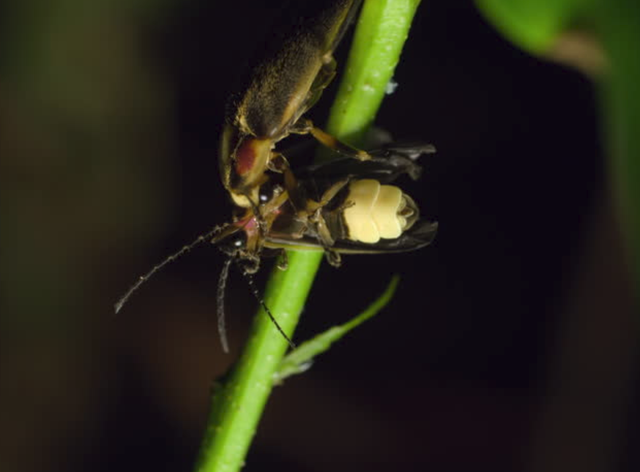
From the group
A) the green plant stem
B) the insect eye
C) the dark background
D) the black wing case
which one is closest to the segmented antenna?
the insect eye

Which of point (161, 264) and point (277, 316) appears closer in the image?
point (277, 316)

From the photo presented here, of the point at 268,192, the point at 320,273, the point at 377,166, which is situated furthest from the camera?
the point at 320,273

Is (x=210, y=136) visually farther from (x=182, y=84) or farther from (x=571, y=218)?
(x=571, y=218)

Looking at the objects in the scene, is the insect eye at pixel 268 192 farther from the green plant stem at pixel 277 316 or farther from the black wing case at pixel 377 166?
the green plant stem at pixel 277 316

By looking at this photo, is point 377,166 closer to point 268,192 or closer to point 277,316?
point 268,192

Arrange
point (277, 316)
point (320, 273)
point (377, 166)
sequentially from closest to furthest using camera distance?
→ point (277, 316) → point (377, 166) → point (320, 273)

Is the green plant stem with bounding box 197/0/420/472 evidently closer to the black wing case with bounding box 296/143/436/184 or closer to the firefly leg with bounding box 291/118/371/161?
the firefly leg with bounding box 291/118/371/161

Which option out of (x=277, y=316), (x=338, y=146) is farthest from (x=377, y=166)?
(x=277, y=316)
